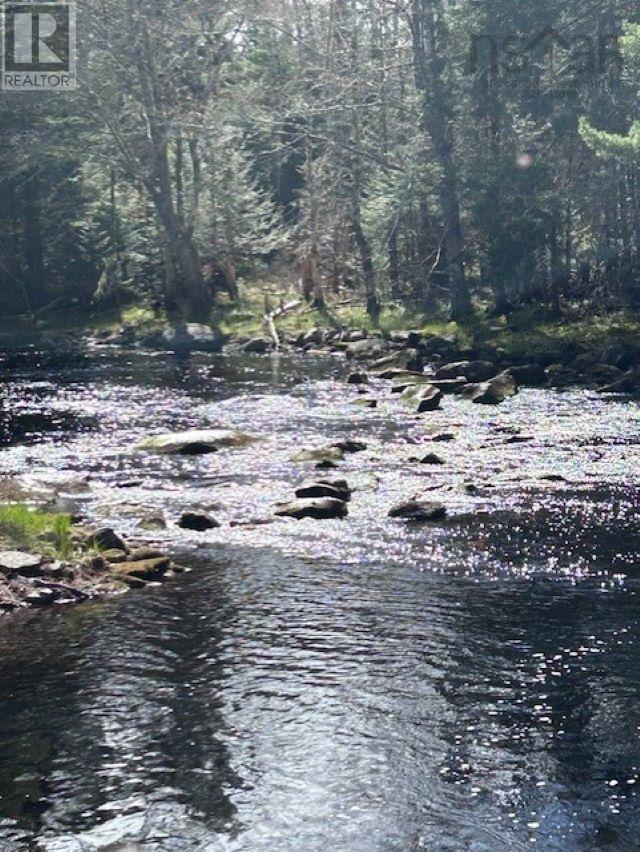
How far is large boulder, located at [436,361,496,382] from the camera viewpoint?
1437 inches

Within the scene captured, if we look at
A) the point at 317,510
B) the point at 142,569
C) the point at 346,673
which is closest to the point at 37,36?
the point at 317,510

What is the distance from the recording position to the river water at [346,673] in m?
8.80

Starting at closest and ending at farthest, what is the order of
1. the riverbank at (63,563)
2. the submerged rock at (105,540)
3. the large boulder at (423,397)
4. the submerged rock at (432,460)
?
the riverbank at (63,563) → the submerged rock at (105,540) → the submerged rock at (432,460) → the large boulder at (423,397)

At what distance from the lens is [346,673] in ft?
38.4

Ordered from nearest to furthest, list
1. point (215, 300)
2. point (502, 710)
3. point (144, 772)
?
point (144, 772) < point (502, 710) < point (215, 300)

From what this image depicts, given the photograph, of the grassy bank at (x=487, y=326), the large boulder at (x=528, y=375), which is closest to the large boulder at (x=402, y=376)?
the large boulder at (x=528, y=375)

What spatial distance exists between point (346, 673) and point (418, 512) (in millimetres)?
6735

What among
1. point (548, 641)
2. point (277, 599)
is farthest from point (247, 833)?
point (277, 599)

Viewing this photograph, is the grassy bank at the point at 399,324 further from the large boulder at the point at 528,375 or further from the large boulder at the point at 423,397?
the large boulder at the point at 423,397

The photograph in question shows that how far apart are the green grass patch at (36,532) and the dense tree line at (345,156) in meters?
26.4

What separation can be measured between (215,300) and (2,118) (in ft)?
44.1

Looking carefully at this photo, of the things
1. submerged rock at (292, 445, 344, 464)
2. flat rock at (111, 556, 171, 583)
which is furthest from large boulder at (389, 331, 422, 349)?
flat rock at (111, 556, 171, 583)

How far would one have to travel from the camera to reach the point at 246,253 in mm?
60656

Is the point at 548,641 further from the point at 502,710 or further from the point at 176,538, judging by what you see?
the point at 176,538
